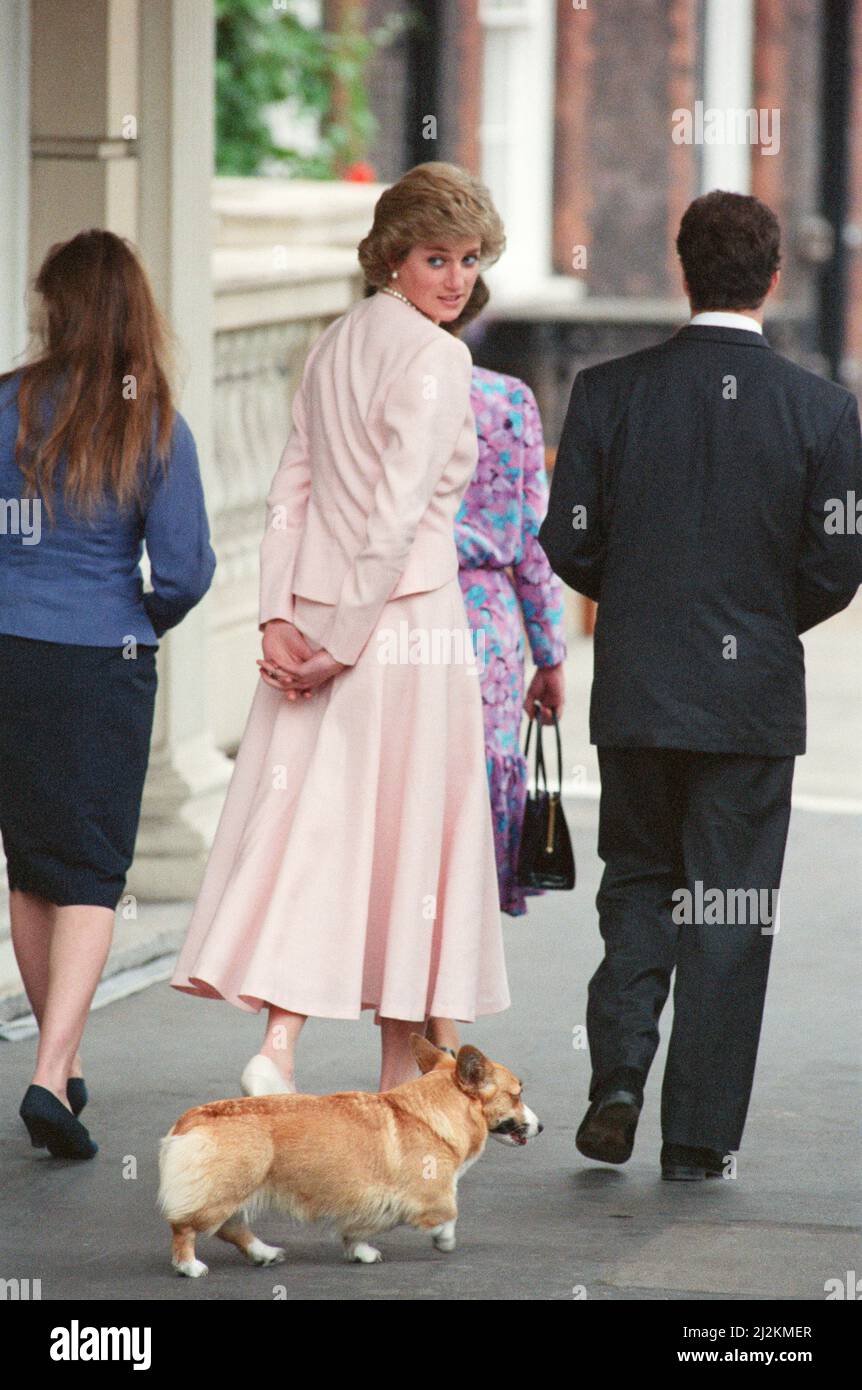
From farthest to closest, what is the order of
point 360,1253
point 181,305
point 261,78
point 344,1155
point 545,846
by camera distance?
point 261,78 < point 181,305 < point 545,846 < point 360,1253 < point 344,1155

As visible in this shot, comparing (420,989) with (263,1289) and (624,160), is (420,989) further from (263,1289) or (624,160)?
(624,160)

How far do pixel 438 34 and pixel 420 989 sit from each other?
8952mm

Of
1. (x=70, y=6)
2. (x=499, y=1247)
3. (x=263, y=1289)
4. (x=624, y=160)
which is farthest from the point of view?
(x=624, y=160)

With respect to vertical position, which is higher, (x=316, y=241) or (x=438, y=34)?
(x=438, y=34)

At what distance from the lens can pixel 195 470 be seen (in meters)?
5.25

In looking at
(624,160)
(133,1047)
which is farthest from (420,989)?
(624,160)

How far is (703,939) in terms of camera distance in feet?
16.8

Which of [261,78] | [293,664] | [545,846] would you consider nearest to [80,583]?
[293,664]

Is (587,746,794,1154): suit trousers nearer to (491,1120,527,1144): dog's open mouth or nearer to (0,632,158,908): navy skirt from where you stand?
(491,1120,527,1144): dog's open mouth

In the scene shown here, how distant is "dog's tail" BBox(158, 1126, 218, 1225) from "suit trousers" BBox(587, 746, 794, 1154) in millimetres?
1121

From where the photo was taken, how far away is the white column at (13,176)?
7.12 meters

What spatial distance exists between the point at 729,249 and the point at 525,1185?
1.91 meters

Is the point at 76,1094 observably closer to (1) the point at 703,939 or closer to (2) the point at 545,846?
(2) the point at 545,846

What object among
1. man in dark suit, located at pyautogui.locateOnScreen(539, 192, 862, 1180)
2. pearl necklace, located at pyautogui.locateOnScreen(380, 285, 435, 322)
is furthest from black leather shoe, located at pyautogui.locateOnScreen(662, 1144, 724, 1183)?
pearl necklace, located at pyautogui.locateOnScreen(380, 285, 435, 322)
